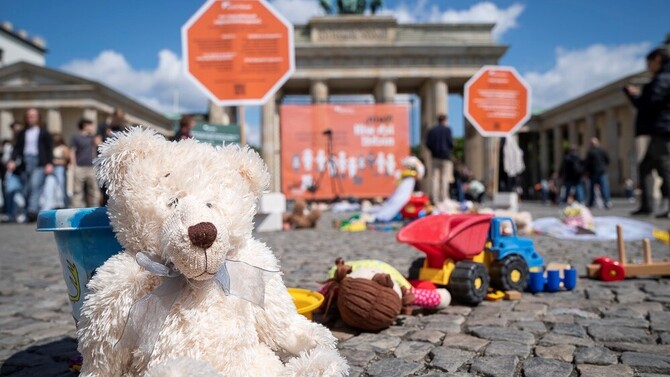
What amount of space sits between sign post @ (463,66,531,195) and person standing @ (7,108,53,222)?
8609 mm

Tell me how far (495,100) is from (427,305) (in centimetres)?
651

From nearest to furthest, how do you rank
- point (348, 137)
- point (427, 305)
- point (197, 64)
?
point (427, 305) → point (197, 64) → point (348, 137)

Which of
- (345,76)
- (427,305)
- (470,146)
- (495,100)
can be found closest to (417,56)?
(345,76)

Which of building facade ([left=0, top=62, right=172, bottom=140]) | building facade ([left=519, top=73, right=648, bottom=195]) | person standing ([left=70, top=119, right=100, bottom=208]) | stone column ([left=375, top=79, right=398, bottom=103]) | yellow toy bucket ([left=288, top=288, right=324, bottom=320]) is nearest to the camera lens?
yellow toy bucket ([left=288, top=288, right=324, bottom=320])

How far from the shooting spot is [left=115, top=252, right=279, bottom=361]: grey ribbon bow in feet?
4.15

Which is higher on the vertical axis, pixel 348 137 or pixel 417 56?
pixel 417 56

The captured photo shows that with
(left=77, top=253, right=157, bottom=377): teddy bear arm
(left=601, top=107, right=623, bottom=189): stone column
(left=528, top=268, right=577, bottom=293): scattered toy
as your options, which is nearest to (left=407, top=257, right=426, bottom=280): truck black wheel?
(left=528, top=268, right=577, bottom=293): scattered toy

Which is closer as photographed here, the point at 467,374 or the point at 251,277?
the point at 251,277

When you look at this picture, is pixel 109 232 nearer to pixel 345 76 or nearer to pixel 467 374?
pixel 467 374

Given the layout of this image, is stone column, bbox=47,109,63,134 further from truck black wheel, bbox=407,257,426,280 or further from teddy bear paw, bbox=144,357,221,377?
teddy bear paw, bbox=144,357,221,377

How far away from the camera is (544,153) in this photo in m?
52.2

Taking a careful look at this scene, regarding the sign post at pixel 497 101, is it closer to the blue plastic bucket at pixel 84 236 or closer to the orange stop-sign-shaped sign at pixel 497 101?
the orange stop-sign-shaped sign at pixel 497 101

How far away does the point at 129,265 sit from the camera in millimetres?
1327

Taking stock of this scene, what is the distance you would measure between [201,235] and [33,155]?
11.2m
